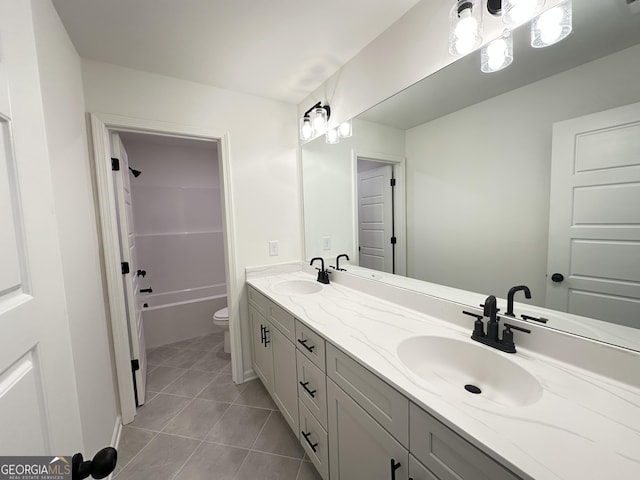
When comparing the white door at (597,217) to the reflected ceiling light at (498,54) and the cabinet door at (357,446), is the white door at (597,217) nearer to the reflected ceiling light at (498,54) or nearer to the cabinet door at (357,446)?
the reflected ceiling light at (498,54)

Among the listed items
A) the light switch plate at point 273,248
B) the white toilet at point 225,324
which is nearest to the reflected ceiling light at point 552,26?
the light switch plate at point 273,248

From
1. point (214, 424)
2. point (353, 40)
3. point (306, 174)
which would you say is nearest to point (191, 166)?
point (306, 174)

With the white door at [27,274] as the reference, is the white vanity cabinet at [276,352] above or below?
below

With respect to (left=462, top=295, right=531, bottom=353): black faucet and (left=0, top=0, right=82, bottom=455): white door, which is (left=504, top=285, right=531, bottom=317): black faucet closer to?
(left=462, top=295, right=531, bottom=353): black faucet

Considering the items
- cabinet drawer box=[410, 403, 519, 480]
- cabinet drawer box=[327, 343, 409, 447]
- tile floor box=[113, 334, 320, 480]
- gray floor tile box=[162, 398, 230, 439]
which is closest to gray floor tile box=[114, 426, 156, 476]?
tile floor box=[113, 334, 320, 480]

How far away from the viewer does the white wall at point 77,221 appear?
1044mm

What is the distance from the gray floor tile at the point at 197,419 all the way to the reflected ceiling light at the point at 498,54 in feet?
8.10

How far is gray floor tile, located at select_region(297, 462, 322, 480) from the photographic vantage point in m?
1.33

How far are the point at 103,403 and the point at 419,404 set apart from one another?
1.74 m

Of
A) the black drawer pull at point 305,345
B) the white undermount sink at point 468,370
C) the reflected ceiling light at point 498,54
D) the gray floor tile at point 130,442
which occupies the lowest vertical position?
the gray floor tile at point 130,442

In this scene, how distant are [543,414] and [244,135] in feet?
7.33

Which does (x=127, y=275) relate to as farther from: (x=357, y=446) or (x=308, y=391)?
(x=357, y=446)

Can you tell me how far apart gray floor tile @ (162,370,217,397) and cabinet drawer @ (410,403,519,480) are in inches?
75.8

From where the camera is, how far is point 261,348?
1.91 meters
